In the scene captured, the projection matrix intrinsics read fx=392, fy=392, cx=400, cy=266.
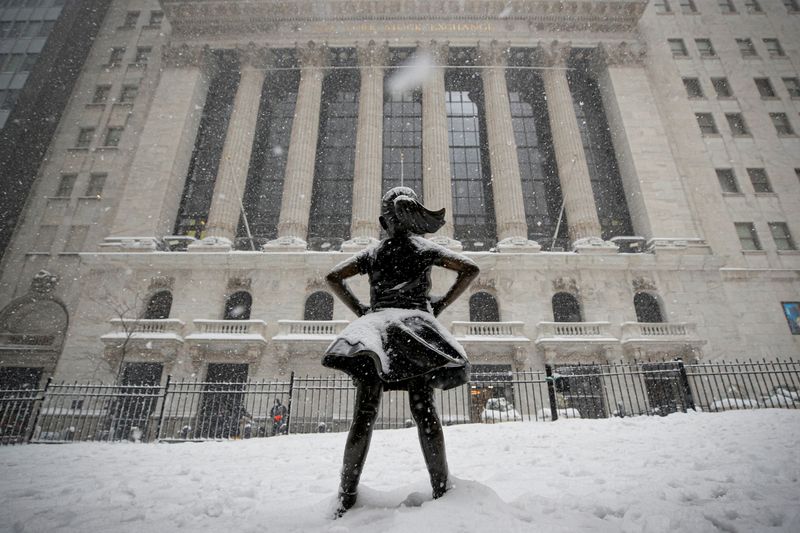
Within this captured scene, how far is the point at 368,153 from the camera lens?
A: 25234mm

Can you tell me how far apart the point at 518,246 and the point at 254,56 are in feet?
76.3

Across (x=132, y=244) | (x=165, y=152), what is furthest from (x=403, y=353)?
(x=165, y=152)

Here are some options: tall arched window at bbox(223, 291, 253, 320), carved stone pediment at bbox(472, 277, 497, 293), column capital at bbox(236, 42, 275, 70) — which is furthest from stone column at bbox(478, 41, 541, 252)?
column capital at bbox(236, 42, 275, 70)

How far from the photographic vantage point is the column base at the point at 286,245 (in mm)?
22036

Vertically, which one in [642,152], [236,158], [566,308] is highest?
[642,152]

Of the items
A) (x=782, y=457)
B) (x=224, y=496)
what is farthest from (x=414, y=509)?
(x=782, y=457)

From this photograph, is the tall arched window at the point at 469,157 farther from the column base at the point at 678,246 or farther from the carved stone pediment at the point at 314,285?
the carved stone pediment at the point at 314,285

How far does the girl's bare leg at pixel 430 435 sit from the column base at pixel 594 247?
822 inches

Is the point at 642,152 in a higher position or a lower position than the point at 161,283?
A: higher

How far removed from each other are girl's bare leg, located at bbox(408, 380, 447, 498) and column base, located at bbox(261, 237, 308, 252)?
65.6 ft

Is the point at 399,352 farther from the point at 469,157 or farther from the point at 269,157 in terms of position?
the point at 269,157

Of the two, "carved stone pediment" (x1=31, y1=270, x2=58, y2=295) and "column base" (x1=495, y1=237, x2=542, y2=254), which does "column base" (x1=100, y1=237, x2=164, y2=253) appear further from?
"column base" (x1=495, y1=237, x2=542, y2=254)

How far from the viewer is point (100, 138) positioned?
28.1 m

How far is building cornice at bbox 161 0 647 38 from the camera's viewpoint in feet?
95.1
